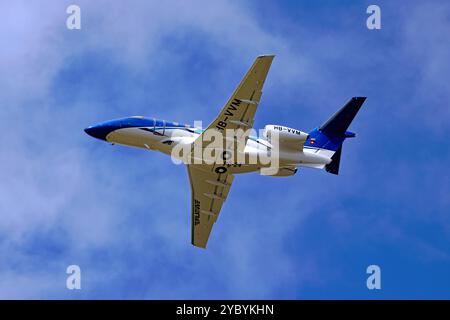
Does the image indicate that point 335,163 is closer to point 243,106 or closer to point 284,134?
point 284,134

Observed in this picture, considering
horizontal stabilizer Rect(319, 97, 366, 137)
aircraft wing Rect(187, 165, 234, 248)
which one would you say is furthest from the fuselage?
horizontal stabilizer Rect(319, 97, 366, 137)

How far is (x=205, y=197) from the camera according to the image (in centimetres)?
6838

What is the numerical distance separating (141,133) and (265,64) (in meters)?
12.6

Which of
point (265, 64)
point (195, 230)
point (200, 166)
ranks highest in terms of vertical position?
point (265, 64)

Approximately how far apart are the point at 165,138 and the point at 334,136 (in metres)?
14.4

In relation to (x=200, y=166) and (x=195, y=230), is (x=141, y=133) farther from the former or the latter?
A: (x=195, y=230)

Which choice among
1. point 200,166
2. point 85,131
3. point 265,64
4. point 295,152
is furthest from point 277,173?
point 85,131

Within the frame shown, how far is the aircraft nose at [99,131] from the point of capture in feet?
211

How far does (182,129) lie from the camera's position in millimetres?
64375

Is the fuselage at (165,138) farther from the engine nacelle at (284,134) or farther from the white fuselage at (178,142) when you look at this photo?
the engine nacelle at (284,134)

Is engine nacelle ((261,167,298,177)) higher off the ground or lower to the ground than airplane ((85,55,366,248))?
lower

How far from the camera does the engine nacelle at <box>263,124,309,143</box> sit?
62916 mm

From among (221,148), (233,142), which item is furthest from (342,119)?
(221,148)

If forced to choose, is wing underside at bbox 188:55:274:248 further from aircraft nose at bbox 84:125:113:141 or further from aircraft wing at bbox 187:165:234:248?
aircraft nose at bbox 84:125:113:141
